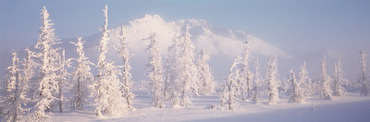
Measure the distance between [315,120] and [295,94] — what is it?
29453 mm

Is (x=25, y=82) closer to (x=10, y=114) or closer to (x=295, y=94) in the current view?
(x=10, y=114)

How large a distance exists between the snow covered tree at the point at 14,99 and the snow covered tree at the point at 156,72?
1561cm

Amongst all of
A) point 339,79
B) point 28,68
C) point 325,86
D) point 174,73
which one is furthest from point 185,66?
point 339,79

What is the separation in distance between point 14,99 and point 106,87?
394 inches

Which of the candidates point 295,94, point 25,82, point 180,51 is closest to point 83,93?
point 25,82

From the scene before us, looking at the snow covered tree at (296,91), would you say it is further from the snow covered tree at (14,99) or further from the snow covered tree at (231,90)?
the snow covered tree at (14,99)

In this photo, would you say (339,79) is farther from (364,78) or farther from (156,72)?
(156,72)

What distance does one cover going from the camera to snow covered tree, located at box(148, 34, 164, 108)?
1454 inches

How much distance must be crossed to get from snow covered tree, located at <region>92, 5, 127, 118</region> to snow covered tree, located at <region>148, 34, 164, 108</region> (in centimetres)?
881

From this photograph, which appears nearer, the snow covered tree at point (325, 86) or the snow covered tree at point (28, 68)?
the snow covered tree at point (28, 68)

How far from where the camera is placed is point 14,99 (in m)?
28.0

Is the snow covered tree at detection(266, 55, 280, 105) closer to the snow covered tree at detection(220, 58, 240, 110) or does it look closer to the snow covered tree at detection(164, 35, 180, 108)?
the snow covered tree at detection(220, 58, 240, 110)

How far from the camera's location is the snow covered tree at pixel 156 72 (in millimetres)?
36938

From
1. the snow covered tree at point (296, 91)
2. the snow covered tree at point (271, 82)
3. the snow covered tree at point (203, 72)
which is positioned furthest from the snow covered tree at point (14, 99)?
the snow covered tree at point (296, 91)
